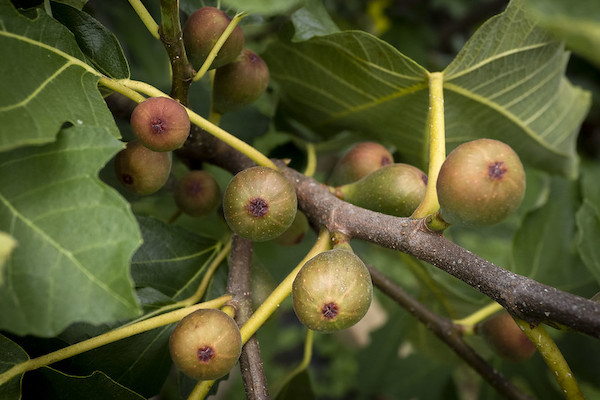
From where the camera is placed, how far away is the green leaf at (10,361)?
0.86 meters

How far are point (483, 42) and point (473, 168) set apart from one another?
1.60 feet

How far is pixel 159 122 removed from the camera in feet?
2.76

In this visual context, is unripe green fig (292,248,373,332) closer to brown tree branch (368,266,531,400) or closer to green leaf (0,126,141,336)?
green leaf (0,126,141,336)

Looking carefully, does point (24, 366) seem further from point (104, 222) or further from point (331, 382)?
point (331, 382)

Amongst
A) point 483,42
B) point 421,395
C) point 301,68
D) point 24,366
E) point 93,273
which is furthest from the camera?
point 421,395

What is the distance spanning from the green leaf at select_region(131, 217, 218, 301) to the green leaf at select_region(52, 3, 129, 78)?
1.13 ft

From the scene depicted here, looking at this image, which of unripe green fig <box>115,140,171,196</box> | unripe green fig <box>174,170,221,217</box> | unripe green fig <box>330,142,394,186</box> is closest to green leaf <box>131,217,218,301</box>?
unripe green fig <box>174,170,221,217</box>

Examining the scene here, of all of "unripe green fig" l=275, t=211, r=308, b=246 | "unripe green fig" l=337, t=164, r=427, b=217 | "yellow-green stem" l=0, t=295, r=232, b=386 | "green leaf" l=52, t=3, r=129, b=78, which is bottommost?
"unripe green fig" l=275, t=211, r=308, b=246

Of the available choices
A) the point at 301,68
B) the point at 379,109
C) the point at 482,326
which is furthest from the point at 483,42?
the point at 482,326

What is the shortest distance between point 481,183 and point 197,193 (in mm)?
599

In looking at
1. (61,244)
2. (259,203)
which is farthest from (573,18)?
(61,244)

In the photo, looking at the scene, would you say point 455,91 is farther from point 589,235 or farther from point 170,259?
point 170,259

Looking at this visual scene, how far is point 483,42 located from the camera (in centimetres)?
112

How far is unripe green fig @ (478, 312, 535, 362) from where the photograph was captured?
1.12 metres
